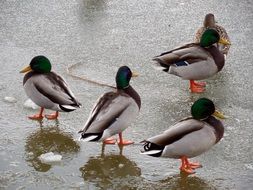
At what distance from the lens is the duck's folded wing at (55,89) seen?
222 inches

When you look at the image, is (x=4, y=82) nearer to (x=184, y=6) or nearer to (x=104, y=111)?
(x=104, y=111)

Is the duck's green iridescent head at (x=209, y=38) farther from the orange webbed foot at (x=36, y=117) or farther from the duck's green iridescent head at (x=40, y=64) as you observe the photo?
the orange webbed foot at (x=36, y=117)

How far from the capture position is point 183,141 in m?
4.87

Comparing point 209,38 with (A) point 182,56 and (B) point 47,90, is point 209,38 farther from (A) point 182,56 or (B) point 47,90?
(B) point 47,90

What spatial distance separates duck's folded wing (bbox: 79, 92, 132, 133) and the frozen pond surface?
11.8 inches

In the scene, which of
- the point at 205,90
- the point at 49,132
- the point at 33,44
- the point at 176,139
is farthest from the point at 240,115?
the point at 33,44

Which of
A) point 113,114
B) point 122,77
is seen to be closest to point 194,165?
point 113,114

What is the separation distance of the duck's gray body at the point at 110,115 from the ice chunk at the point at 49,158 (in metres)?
0.30

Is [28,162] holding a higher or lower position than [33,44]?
lower

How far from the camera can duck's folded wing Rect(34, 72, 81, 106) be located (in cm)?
564

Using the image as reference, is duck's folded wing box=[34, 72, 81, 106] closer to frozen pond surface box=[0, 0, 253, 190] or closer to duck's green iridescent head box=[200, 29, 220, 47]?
frozen pond surface box=[0, 0, 253, 190]

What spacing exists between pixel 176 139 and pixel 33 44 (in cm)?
349

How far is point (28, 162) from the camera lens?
5.13 meters

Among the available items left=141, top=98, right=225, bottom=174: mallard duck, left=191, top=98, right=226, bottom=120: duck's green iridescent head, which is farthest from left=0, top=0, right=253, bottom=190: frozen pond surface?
left=191, top=98, right=226, bottom=120: duck's green iridescent head
